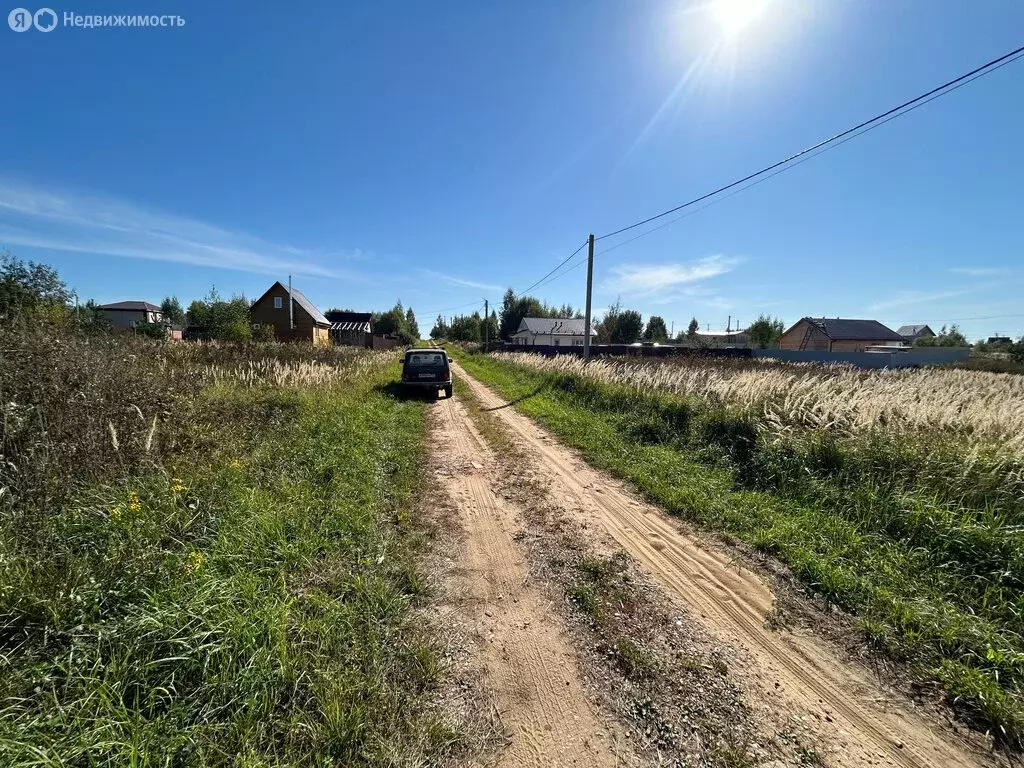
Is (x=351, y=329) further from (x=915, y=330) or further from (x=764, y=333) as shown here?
(x=915, y=330)

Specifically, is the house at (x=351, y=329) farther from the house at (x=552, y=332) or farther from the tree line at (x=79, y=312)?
the house at (x=552, y=332)

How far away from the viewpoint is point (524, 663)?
2.49m

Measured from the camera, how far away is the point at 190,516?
3.50 metres

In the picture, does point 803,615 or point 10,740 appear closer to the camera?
point 10,740

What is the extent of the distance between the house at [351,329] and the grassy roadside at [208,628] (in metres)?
32.6

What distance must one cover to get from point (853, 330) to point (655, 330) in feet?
86.6

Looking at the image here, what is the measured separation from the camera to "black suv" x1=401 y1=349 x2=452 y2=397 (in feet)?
43.3

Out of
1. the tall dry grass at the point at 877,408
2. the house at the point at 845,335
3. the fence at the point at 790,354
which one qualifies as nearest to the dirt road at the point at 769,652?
the tall dry grass at the point at 877,408

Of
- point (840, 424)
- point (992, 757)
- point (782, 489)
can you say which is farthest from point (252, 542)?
point (840, 424)

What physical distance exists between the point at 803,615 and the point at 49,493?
245 inches

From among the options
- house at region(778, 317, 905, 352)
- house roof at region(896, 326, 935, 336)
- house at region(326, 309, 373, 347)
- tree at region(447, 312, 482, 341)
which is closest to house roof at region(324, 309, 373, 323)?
house at region(326, 309, 373, 347)

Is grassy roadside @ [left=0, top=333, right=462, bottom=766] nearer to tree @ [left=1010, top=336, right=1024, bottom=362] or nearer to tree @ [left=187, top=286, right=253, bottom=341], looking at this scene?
tree @ [left=187, top=286, right=253, bottom=341]

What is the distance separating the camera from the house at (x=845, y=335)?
2071 inches

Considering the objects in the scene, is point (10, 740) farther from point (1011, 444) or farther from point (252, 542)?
point (1011, 444)
